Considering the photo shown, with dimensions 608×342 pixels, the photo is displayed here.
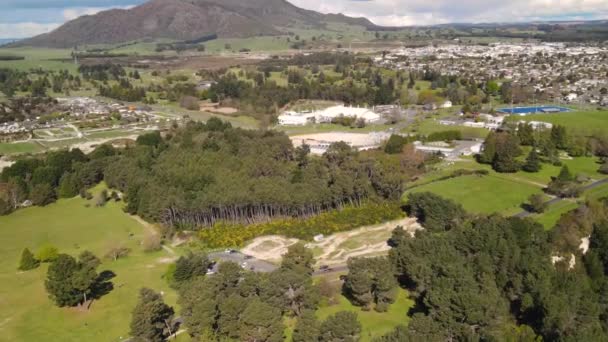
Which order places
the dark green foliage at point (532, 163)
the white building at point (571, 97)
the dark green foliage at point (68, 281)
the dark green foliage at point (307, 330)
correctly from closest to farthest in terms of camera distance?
the dark green foliage at point (307, 330) → the dark green foliage at point (68, 281) → the dark green foliage at point (532, 163) → the white building at point (571, 97)

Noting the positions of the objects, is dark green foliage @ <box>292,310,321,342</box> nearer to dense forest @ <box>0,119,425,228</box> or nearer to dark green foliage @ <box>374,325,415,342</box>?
dark green foliage @ <box>374,325,415,342</box>

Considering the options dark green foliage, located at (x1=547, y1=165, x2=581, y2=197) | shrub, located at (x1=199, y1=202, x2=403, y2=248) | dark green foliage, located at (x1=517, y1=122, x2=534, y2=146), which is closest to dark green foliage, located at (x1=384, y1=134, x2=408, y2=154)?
dark green foliage, located at (x1=517, y1=122, x2=534, y2=146)

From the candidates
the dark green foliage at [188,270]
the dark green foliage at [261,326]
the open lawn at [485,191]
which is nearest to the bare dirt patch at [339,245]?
the dark green foliage at [188,270]

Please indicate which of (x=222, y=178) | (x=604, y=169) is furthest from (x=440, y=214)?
(x=604, y=169)

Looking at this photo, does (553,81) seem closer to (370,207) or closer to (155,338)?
(370,207)

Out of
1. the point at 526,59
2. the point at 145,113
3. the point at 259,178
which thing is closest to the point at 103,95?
the point at 145,113

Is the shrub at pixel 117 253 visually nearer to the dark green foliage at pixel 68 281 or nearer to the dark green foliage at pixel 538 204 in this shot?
the dark green foliage at pixel 68 281

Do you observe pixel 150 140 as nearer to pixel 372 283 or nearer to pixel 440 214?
pixel 440 214
